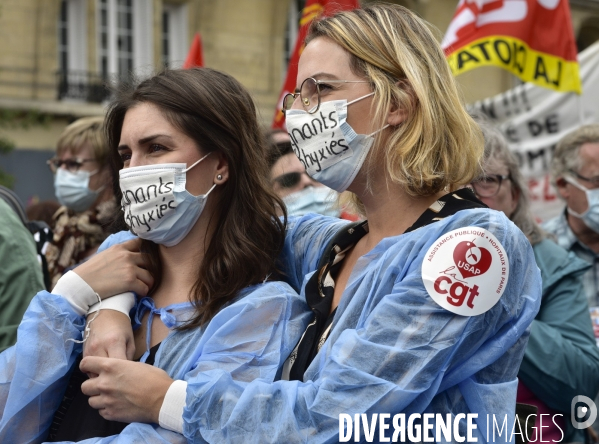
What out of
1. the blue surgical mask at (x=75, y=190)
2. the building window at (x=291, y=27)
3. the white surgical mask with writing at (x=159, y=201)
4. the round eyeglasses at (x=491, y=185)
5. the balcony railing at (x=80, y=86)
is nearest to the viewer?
the white surgical mask with writing at (x=159, y=201)

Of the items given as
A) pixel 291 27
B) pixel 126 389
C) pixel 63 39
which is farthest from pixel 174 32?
pixel 126 389

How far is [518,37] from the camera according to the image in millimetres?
5883

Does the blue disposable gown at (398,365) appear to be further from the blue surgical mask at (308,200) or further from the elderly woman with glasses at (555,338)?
the blue surgical mask at (308,200)

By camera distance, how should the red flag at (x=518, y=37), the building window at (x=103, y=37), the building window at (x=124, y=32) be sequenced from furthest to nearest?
the building window at (x=124, y=32)
the building window at (x=103, y=37)
the red flag at (x=518, y=37)


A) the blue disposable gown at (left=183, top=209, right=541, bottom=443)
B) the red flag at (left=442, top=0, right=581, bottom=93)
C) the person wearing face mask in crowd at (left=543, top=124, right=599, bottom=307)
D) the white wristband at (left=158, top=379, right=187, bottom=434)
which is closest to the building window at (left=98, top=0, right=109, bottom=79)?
the red flag at (left=442, top=0, right=581, bottom=93)

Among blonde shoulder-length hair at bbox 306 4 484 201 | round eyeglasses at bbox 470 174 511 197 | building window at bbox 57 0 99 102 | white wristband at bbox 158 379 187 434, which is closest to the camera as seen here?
white wristband at bbox 158 379 187 434

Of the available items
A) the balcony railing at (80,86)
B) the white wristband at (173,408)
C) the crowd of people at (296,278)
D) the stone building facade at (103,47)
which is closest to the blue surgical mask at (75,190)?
the crowd of people at (296,278)

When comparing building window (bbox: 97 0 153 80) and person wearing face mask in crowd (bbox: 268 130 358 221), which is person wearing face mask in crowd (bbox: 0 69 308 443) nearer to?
person wearing face mask in crowd (bbox: 268 130 358 221)

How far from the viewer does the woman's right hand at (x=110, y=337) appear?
252 centimetres

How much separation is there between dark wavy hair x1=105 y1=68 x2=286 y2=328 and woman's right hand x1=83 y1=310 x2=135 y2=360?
0.22 meters

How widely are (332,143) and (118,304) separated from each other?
86 cm

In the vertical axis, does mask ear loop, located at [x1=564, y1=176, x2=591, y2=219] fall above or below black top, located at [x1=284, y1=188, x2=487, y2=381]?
below

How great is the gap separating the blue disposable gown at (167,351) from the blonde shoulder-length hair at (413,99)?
0.52m

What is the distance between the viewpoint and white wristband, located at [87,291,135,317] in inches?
106
